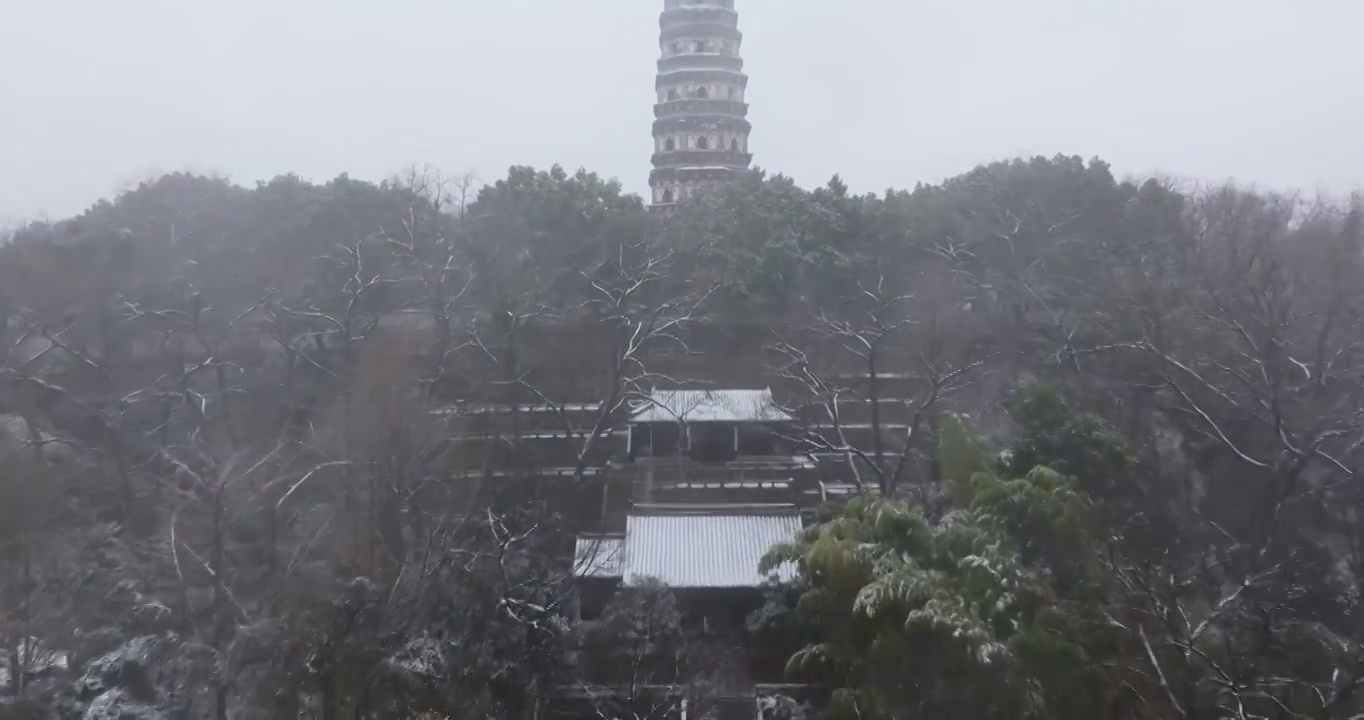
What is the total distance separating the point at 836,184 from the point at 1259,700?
12.4 metres

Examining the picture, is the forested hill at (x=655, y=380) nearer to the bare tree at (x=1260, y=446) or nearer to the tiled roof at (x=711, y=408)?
the bare tree at (x=1260, y=446)

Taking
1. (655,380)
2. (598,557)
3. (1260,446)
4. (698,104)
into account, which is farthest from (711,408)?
(698,104)

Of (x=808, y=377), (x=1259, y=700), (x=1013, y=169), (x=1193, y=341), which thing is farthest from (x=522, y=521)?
(x=1013, y=169)

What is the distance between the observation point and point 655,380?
17.1 meters

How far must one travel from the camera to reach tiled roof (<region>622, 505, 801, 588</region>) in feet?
37.6

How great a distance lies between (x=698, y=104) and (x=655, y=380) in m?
10.7

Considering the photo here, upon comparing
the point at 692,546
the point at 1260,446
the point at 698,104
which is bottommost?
the point at 692,546

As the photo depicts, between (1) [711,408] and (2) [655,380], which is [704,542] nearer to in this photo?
(1) [711,408]

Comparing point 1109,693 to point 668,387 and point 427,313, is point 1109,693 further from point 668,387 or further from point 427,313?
point 427,313

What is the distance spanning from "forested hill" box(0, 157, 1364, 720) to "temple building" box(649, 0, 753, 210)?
5.89m

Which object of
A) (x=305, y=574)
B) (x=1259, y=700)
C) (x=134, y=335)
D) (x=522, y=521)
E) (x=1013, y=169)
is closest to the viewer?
(x=1259, y=700)

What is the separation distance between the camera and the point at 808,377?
1482cm

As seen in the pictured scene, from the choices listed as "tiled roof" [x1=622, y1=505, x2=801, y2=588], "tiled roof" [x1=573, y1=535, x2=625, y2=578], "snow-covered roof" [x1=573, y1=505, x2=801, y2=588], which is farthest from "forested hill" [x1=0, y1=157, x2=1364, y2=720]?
"tiled roof" [x1=622, y1=505, x2=801, y2=588]

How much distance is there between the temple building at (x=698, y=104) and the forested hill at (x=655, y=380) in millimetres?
5887
